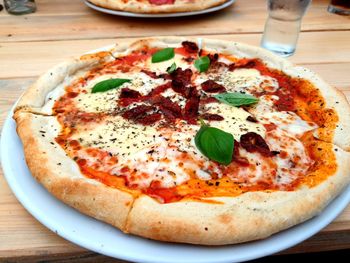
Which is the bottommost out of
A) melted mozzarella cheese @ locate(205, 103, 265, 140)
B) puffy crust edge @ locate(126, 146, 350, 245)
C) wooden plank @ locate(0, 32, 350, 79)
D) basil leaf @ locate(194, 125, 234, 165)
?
wooden plank @ locate(0, 32, 350, 79)

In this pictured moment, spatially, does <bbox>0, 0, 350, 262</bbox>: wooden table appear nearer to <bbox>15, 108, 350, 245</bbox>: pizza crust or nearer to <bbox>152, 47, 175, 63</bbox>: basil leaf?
<bbox>15, 108, 350, 245</bbox>: pizza crust

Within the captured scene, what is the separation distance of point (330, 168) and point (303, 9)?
44.1 inches

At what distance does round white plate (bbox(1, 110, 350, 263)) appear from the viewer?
37.0 inches

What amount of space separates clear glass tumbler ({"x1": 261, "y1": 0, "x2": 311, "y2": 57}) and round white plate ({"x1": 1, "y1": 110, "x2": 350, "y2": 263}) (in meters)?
1.15

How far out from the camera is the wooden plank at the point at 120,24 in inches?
90.7

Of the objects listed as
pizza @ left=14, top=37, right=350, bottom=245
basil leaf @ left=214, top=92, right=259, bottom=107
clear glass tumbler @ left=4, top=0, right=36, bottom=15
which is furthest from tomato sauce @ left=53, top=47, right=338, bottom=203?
clear glass tumbler @ left=4, top=0, right=36, bottom=15

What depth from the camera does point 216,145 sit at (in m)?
1.16

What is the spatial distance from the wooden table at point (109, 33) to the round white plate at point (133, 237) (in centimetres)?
16

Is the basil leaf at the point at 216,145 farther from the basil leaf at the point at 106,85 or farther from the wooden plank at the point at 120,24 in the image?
the wooden plank at the point at 120,24

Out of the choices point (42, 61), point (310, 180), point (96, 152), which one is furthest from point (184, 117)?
point (42, 61)

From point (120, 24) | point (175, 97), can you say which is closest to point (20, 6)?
point (120, 24)

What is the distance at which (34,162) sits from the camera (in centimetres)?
114

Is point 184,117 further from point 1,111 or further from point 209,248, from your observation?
point 1,111

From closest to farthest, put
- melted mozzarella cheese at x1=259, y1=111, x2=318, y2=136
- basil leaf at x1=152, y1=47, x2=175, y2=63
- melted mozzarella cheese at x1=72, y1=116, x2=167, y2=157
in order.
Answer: melted mozzarella cheese at x1=72, y1=116, x2=167, y2=157
melted mozzarella cheese at x1=259, y1=111, x2=318, y2=136
basil leaf at x1=152, y1=47, x2=175, y2=63
